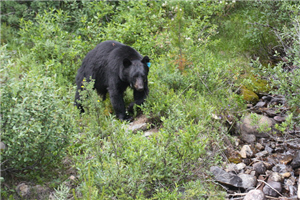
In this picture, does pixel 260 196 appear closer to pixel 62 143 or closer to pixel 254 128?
pixel 254 128

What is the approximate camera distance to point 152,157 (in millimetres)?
3543

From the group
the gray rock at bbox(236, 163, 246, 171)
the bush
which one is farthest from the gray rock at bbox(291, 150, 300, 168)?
the bush

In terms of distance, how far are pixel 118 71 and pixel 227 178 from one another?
2.84 metres

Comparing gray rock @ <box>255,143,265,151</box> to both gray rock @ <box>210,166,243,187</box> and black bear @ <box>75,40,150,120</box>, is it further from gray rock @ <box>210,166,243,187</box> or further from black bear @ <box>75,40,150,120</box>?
black bear @ <box>75,40,150,120</box>

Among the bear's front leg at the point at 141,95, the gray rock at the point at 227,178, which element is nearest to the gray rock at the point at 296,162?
the gray rock at the point at 227,178

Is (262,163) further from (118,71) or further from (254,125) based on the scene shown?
(118,71)

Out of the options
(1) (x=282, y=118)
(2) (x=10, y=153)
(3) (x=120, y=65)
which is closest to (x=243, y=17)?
(1) (x=282, y=118)

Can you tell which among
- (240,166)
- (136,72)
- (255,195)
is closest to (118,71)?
(136,72)

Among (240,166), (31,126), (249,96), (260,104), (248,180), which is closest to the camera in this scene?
(31,126)

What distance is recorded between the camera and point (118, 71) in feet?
19.1

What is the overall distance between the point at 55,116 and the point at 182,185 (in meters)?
1.83

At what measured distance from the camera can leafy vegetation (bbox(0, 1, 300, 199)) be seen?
3.51m

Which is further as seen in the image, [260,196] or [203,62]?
[203,62]

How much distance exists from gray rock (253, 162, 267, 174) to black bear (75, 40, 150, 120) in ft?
7.51
